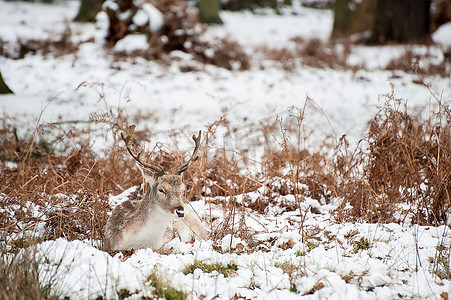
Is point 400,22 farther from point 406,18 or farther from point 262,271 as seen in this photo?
point 262,271

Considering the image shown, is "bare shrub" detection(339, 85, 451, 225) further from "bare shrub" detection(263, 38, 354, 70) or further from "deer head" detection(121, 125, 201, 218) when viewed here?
"bare shrub" detection(263, 38, 354, 70)

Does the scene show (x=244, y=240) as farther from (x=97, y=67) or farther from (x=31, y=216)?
(x=97, y=67)

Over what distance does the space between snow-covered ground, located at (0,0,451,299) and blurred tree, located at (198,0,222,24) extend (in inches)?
264

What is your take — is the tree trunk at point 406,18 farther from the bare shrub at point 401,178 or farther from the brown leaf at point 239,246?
the brown leaf at point 239,246

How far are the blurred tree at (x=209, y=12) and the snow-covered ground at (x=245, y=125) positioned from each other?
22.0ft

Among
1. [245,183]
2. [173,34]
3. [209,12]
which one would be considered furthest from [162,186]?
[209,12]

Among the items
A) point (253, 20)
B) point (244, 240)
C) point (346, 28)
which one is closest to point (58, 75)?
point (244, 240)

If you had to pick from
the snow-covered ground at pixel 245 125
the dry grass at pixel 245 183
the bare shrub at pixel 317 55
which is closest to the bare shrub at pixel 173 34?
the snow-covered ground at pixel 245 125

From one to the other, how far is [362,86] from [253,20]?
50.2ft

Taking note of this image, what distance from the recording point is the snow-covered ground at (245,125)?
3342 mm

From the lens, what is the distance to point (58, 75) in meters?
9.78

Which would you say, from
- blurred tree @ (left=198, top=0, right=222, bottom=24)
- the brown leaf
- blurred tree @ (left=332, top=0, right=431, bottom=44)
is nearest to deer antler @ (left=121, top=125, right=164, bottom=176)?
the brown leaf

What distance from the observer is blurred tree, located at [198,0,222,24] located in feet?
70.6

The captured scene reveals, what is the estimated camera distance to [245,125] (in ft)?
23.6
